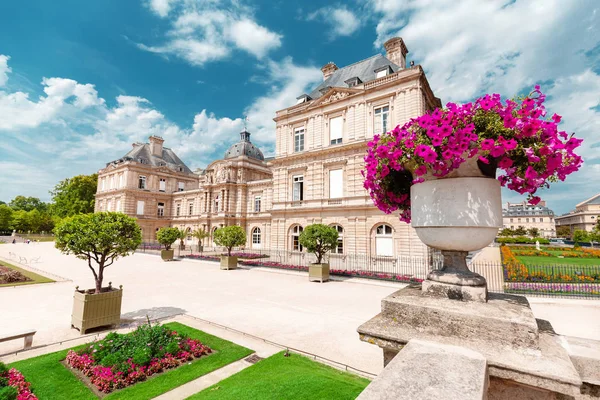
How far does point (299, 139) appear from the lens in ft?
79.2

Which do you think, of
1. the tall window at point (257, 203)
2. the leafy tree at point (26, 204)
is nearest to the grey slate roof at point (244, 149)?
the tall window at point (257, 203)

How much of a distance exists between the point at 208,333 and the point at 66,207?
61299mm

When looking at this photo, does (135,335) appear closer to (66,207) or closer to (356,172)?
(356,172)

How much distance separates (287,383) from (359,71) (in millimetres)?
24448

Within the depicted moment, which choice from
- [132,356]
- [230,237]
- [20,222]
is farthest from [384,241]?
[20,222]

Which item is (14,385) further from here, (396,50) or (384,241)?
(396,50)

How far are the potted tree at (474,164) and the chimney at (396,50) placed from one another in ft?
82.5

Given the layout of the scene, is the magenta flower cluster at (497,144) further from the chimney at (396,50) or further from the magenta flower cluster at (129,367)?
the chimney at (396,50)

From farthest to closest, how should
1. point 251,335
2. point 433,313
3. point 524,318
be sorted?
point 251,335, point 433,313, point 524,318

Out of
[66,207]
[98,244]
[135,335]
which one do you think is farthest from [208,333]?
[66,207]

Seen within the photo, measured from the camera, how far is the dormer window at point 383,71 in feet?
68.2

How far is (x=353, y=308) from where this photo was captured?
8992 millimetres

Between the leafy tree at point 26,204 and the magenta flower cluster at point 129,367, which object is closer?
the magenta flower cluster at point 129,367

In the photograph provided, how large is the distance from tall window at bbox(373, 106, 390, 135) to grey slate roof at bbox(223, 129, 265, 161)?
22.6m
